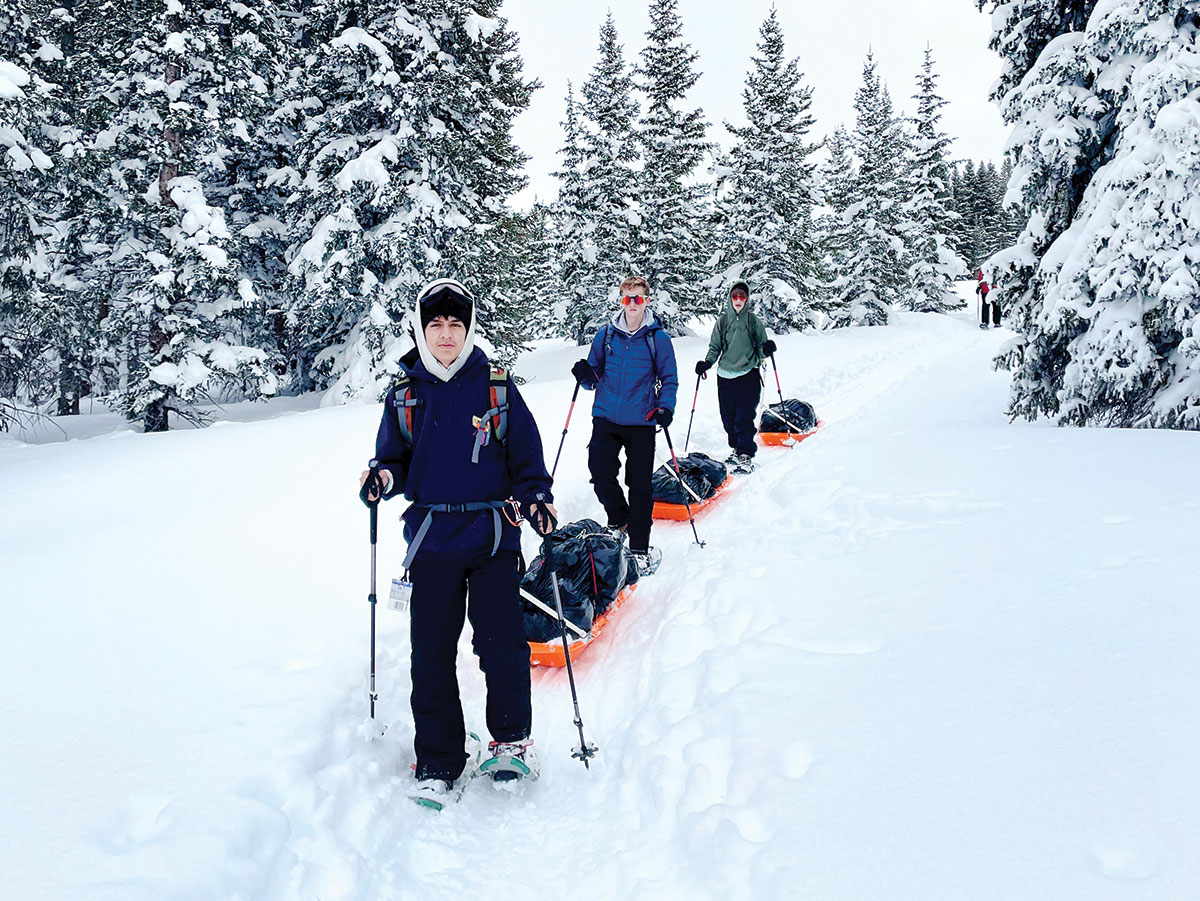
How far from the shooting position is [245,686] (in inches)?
134

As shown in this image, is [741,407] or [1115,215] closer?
[1115,215]

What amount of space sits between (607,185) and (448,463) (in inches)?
908

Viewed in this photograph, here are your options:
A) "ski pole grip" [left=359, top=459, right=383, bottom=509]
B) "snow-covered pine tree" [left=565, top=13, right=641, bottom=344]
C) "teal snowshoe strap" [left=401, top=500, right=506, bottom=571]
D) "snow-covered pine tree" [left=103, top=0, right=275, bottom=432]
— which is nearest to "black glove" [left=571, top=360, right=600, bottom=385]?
"teal snowshoe strap" [left=401, top=500, right=506, bottom=571]

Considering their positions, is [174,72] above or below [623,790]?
above

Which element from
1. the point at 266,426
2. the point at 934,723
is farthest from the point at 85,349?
the point at 934,723

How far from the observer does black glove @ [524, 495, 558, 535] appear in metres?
3.24

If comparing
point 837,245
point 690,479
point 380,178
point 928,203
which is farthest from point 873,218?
point 690,479

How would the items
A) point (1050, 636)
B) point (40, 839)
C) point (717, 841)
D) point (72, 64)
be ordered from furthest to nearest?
point (72, 64) → point (1050, 636) → point (717, 841) → point (40, 839)

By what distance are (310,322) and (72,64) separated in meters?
7.72

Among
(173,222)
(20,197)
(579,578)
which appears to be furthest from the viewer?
(173,222)

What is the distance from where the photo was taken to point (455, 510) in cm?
318

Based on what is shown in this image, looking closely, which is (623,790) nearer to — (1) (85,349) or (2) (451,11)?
(2) (451,11)

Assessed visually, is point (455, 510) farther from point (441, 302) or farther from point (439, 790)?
point (439, 790)

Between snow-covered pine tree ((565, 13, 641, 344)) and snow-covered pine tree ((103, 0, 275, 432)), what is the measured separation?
12.5 metres
